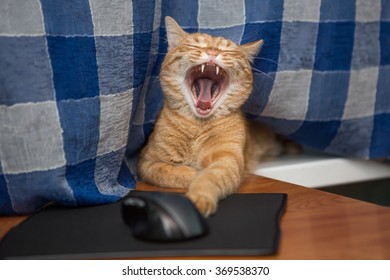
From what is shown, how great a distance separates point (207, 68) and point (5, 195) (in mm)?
688

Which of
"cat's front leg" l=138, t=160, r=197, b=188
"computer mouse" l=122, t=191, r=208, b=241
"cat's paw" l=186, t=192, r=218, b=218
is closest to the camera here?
"computer mouse" l=122, t=191, r=208, b=241

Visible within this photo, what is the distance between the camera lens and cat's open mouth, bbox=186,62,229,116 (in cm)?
155

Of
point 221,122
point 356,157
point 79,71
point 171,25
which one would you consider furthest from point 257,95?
point 79,71

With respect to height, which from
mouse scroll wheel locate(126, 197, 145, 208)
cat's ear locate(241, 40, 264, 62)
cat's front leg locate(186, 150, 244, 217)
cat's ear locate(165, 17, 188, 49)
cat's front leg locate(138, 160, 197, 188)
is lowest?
cat's front leg locate(138, 160, 197, 188)

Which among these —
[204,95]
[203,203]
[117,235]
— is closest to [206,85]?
[204,95]

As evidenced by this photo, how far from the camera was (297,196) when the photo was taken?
1.39m

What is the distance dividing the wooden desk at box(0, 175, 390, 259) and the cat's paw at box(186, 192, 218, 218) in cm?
17

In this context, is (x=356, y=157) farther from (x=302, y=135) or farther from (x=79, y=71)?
(x=79, y=71)

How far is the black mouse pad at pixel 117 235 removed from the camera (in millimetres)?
979

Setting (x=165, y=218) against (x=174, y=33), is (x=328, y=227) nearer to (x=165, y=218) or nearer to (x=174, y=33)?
(x=165, y=218)

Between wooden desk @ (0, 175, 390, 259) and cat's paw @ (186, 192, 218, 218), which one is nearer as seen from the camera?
wooden desk @ (0, 175, 390, 259)

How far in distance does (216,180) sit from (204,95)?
1.22 ft

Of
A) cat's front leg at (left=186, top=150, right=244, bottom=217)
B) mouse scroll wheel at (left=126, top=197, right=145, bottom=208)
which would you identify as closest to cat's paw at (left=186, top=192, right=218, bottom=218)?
cat's front leg at (left=186, top=150, right=244, bottom=217)

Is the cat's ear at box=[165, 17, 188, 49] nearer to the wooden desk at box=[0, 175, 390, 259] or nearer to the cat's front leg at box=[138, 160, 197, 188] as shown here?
the cat's front leg at box=[138, 160, 197, 188]
